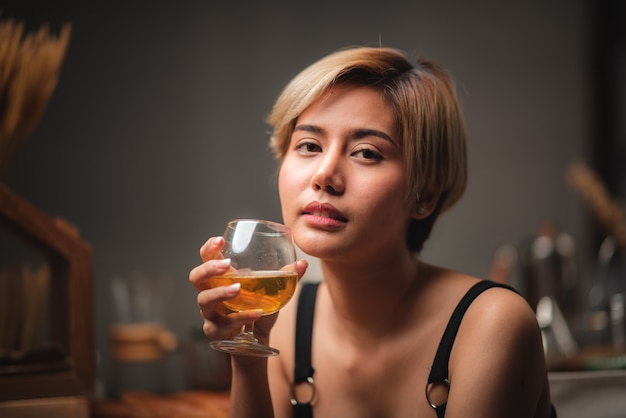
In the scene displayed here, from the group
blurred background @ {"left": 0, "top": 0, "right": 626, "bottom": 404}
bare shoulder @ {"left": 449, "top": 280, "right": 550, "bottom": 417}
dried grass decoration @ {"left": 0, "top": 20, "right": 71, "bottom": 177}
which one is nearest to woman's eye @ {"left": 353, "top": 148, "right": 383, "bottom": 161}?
bare shoulder @ {"left": 449, "top": 280, "right": 550, "bottom": 417}

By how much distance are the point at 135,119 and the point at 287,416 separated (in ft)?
8.57

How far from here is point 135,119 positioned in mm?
4074

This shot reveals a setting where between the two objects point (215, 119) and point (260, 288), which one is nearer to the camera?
point (260, 288)

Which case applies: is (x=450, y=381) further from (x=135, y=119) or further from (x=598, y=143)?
(x=598, y=143)

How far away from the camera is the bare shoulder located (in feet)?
4.79

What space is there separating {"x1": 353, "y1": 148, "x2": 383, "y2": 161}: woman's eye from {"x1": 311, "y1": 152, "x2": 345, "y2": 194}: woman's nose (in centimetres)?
5

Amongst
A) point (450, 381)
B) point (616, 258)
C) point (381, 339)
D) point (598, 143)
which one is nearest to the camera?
point (450, 381)

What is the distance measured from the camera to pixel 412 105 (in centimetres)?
162

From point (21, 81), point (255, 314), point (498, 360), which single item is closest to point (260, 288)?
point (255, 314)

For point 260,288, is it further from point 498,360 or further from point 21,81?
point 21,81

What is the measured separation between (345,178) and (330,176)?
0.13 feet

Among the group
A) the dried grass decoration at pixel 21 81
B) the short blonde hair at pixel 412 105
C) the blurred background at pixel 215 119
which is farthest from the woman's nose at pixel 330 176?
the blurred background at pixel 215 119

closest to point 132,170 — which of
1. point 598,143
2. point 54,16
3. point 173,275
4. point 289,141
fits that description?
point 173,275

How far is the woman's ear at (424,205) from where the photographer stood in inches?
67.6
